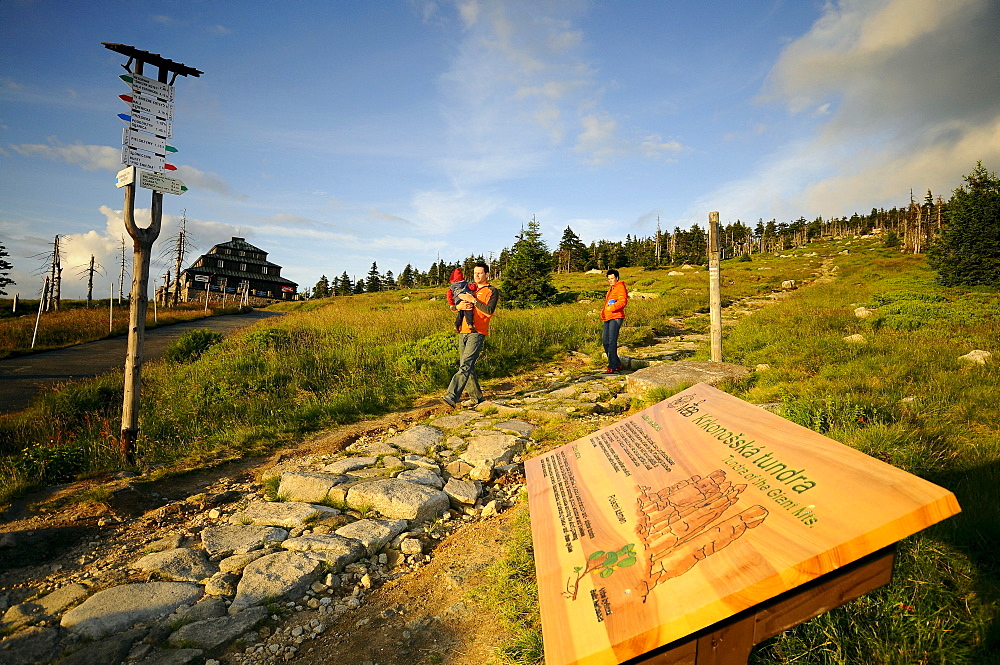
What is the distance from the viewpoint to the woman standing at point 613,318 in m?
9.17

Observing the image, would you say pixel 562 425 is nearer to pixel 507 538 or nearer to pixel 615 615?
pixel 507 538

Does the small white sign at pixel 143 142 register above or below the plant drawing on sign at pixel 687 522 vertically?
above

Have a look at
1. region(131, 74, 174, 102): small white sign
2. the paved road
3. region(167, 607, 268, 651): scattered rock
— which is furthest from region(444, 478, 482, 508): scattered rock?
the paved road

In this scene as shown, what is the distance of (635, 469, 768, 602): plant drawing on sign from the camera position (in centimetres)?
161

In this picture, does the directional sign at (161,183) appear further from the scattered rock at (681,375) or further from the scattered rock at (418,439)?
the scattered rock at (681,375)

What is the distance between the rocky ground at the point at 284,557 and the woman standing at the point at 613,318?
10.7 feet

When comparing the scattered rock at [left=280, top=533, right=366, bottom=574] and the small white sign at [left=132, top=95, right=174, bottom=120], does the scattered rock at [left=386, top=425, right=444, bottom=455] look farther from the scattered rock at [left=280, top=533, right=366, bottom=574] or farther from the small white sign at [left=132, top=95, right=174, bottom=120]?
the small white sign at [left=132, top=95, right=174, bottom=120]

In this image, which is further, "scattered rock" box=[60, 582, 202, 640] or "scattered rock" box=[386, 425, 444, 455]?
"scattered rock" box=[386, 425, 444, 455]

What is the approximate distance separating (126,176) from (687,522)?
6.95 m

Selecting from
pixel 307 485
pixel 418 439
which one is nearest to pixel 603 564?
pixel 307 485

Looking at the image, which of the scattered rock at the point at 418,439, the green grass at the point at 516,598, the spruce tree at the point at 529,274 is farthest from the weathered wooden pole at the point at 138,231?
the spruce tree at the point at 529,274

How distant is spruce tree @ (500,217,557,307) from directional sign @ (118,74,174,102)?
2084 centimetres

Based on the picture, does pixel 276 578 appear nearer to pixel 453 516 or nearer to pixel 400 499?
pixel 400 499

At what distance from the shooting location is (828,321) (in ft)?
37.3
